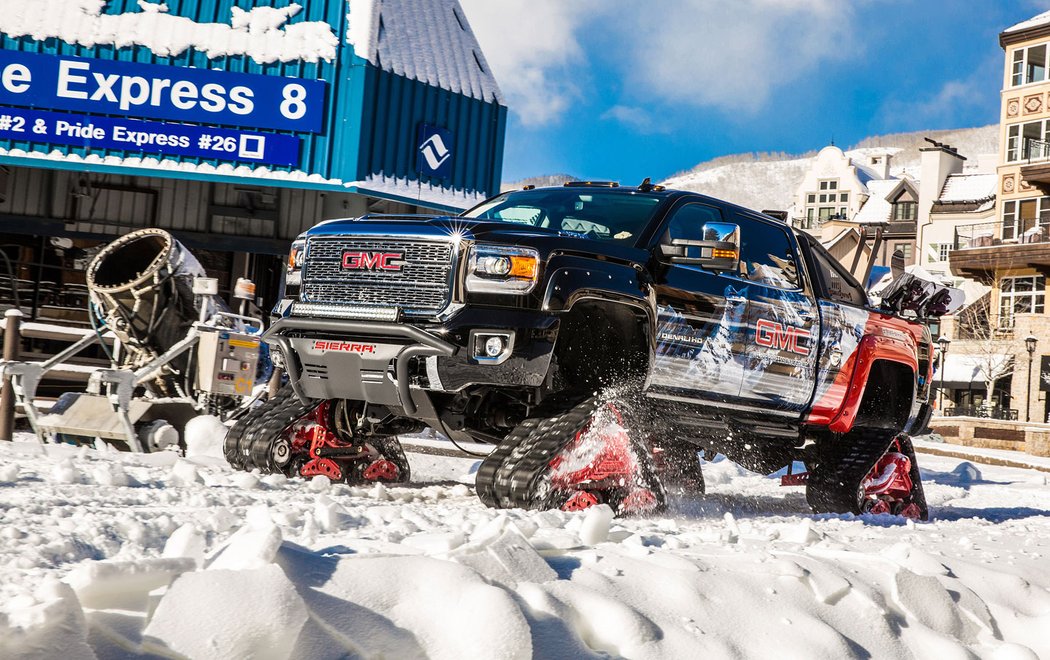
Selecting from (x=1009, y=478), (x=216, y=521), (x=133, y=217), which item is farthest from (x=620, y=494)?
(x=133, y=217)

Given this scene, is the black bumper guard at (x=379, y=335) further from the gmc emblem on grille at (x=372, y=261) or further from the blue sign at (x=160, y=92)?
the blue sign at (x=160, y=92)

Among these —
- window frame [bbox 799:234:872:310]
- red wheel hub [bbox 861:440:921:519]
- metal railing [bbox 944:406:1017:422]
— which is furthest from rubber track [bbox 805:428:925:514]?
metal railing [bbox 944:406:1017:422]

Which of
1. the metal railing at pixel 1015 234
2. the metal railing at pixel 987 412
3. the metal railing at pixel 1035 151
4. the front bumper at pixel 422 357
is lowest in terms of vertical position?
the metal railing at pixel 987 412

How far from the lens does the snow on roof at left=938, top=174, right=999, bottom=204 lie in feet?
197

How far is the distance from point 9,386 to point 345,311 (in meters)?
5.16

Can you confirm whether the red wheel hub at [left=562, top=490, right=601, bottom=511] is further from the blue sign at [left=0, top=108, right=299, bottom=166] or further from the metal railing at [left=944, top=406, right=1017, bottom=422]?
the metal railing at [left=944, top=406, right=1017, bottom=422]

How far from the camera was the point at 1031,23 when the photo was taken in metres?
45.6

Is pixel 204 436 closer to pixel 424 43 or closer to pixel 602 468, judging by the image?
pixel 602 468

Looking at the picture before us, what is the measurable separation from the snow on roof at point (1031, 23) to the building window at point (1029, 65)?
2.85 ft

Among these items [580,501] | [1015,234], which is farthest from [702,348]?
[1015,234]

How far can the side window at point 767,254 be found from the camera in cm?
685

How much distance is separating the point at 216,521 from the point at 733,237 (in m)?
3.27

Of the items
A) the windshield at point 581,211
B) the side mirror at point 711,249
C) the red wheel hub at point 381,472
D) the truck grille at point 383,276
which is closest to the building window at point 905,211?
the windshield at point 581,211

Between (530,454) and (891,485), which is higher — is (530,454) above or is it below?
above
